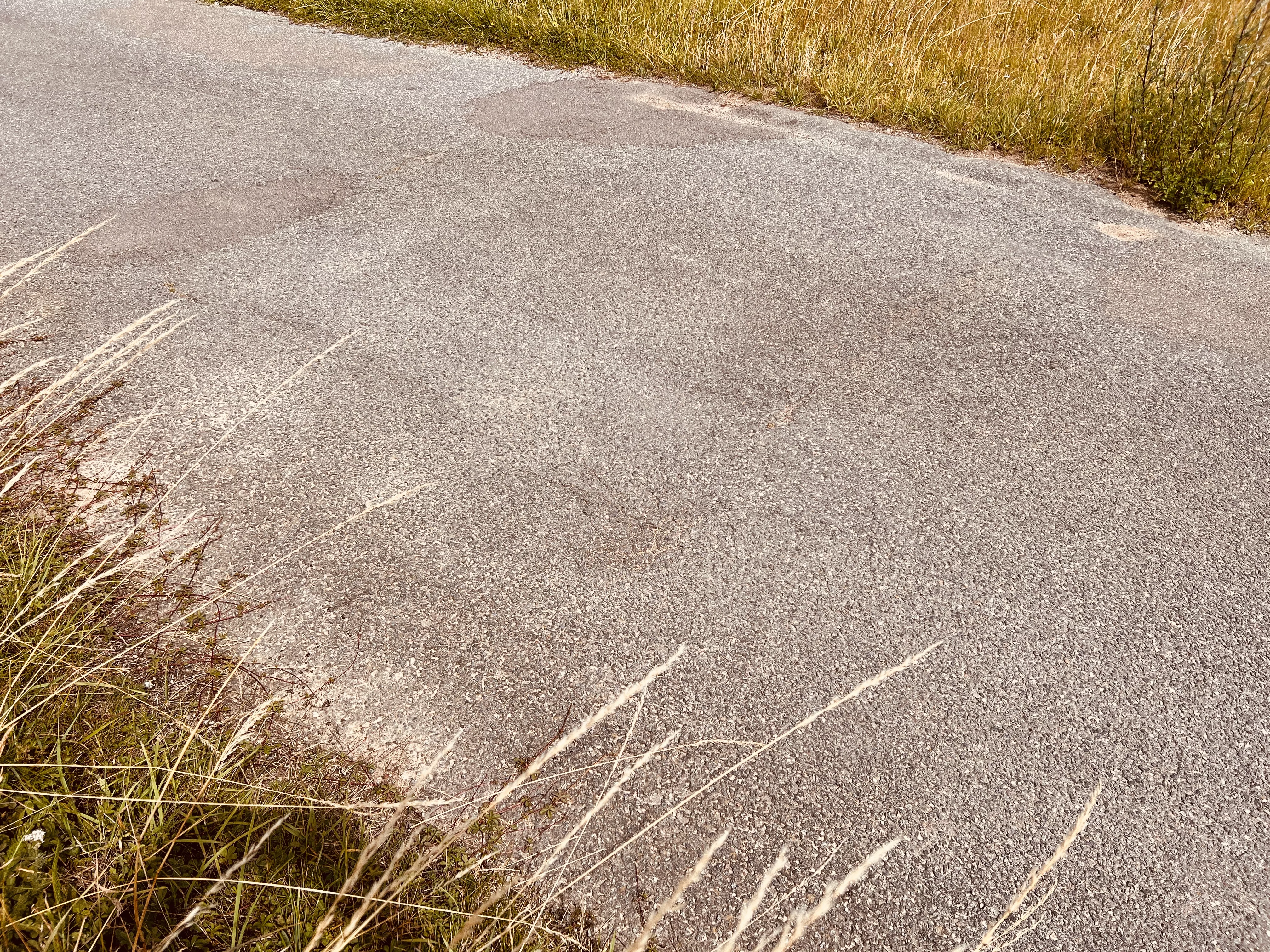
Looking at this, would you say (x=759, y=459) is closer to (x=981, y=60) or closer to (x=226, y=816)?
(x=226, y=816)

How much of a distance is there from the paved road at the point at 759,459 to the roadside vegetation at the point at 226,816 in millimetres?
133

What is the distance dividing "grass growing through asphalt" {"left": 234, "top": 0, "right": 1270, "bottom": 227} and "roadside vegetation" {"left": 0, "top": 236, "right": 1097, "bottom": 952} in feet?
14.3

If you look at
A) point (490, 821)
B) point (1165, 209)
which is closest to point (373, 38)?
point (1165, 209)

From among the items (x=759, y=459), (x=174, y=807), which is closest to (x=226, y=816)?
(x=174, y=807)

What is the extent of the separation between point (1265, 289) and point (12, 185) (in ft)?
23.3

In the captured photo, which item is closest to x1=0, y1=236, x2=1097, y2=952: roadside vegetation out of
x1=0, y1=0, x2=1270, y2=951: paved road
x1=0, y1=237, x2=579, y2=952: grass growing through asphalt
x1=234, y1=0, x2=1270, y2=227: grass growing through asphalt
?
x1=0, y1=237, x2=579, y2=952: grass growing through asphalt

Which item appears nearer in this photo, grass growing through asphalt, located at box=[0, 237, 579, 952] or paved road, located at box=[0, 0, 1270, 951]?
grass growing through asphalt, located at box=[0, 237, 579, 952]

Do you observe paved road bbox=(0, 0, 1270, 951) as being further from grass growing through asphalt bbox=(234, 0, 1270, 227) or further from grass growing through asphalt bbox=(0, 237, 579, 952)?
grass growing through asphalt bbox=(234, 0, 1270, 227)

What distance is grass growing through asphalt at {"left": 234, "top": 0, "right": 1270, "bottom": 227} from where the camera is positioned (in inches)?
194

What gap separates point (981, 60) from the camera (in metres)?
6.38

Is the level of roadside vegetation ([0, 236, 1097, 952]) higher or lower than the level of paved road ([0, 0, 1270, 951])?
lower

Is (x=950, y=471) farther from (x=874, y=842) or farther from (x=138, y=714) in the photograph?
(x=138, y=714)

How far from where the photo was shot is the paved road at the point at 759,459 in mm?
2215

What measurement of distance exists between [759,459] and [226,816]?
6.97ft
